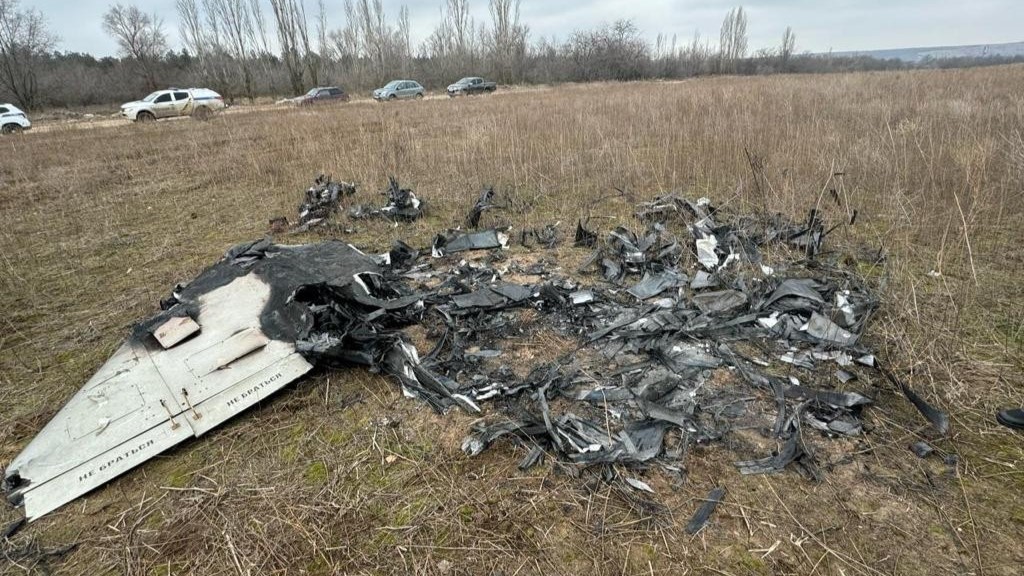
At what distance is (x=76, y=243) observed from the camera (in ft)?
14.9

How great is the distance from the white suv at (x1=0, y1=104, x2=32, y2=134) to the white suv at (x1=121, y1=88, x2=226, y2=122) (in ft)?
9.01

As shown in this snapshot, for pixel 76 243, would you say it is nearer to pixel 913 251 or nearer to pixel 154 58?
pixel 913 251

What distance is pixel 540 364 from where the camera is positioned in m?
2.33

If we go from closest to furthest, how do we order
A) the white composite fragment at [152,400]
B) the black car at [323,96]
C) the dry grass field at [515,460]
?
the dry grass field at [515,460]
the white composite fragment at [152,400]
the black car at [323,96]

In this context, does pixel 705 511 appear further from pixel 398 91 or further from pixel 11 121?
pixel 398 91

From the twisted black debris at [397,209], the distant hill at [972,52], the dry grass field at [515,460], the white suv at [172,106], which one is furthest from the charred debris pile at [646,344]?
the distant hill at [972,52]

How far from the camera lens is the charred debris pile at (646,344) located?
1.85 metres

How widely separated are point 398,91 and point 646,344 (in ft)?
76.0

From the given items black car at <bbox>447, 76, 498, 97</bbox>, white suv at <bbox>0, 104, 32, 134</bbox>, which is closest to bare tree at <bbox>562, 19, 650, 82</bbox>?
black car at <bbox>447, 76, 498, 97</bbox>

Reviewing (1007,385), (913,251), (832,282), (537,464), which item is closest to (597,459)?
(537,464)

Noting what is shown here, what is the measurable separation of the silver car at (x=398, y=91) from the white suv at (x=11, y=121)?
12429 mm

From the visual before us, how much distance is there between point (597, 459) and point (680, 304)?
1340mm

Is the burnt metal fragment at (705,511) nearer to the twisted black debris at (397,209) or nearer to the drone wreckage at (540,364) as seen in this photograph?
the drone wreckage at (540,364)

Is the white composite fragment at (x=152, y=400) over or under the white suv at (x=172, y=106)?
under
